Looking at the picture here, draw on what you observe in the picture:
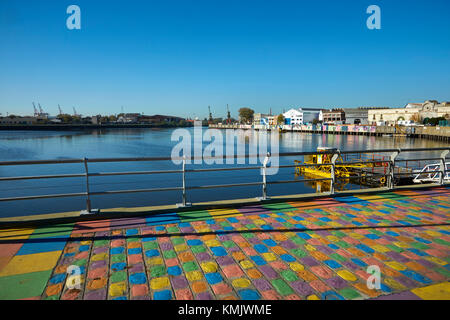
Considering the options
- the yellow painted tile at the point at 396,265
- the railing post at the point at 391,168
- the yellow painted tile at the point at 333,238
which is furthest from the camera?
the railing post at the point at 391,168

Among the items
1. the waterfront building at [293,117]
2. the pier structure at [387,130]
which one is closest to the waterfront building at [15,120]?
the pier structure at [387,130]

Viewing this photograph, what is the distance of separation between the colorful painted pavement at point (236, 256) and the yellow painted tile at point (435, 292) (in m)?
0.01

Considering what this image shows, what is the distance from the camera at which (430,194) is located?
7398 millimetres

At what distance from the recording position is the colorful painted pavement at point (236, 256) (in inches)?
117

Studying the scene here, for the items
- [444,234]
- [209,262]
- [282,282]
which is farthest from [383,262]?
[209,262]

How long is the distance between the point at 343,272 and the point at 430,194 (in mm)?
5794

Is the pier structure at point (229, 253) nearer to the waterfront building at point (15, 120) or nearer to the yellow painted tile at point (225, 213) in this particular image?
the yellow painted tile at point (225, 213)

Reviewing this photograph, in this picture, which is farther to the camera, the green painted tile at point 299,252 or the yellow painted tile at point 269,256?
the green painted tile at point 299,252

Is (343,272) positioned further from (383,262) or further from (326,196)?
(326,196)

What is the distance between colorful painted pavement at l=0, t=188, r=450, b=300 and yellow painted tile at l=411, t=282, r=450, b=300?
0.01 meters

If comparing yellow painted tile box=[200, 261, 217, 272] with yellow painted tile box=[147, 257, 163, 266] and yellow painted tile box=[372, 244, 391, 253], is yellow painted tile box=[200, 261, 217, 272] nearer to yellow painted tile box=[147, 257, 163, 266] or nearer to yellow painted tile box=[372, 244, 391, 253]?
yellow painted tile box=[147, 257, 163, 266]

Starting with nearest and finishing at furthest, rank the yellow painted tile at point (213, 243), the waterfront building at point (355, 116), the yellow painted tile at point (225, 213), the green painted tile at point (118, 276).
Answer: the green painted tile at point (118, 276), the yellow painted tile at point (213, 243), the yellow painted tile at point (225, 213), the waterfront building at point (355, 116)

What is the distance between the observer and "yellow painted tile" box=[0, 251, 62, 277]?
335cm

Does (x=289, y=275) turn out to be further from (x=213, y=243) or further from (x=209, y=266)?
(x=213, y=243)
